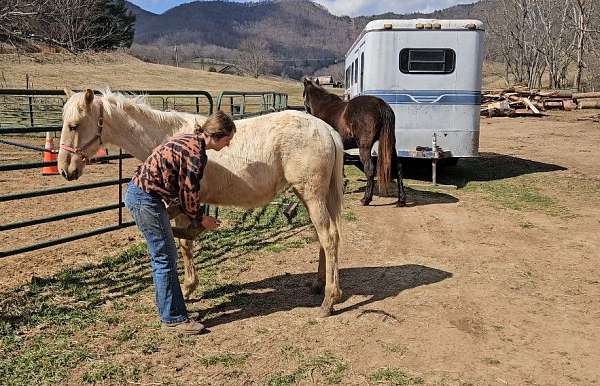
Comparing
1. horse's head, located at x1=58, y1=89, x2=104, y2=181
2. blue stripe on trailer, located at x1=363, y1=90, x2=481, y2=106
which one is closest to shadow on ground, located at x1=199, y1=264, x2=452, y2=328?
horse's head, located at x1=58, y1=89, x2=104, y2=181

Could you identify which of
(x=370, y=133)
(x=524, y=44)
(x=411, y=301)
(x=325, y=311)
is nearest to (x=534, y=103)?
(x=524, y=44)

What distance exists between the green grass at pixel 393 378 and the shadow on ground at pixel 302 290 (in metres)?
0.97

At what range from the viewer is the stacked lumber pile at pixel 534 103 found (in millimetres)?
26281

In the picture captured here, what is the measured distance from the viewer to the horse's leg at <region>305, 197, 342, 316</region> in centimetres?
419

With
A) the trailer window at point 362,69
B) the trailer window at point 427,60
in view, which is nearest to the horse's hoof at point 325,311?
the trailer window at point 427,60

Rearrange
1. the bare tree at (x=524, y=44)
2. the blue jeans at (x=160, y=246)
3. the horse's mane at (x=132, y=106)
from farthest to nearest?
the bare tree at (x=524, y=44) < the horse's mane at (x=132, y=106) < the blue jeans at (x=160, y=246)

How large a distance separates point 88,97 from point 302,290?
252 centimetres

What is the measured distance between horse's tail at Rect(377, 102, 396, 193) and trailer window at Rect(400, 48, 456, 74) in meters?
1.91

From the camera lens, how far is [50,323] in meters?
3.85

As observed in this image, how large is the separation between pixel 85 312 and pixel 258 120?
2.14m

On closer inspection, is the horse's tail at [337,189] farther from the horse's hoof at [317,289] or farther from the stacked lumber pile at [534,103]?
the stacked lumber pile at [534,103]

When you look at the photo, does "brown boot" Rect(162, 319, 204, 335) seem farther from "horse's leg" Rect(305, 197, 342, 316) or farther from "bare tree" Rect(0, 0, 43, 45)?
"bare tree" Rect(0, 0, 43, 45)

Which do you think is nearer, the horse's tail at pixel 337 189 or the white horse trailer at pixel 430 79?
the horse's tail at pixel 337 189

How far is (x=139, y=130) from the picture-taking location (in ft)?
13.5
